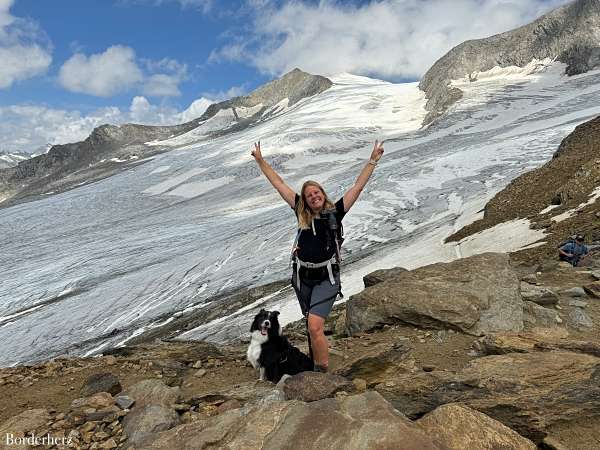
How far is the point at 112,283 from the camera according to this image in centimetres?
2584

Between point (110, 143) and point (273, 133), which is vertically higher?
point (110, 143)

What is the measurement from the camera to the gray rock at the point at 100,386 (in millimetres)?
4891

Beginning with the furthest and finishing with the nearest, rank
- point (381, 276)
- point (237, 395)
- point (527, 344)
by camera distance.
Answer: point (381, 276)
point (527, 344)
point (237, 395)

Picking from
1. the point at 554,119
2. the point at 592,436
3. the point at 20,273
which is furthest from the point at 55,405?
the point at 554,119

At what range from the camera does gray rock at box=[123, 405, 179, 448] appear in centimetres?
374

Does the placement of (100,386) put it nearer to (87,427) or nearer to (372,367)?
(87,427)

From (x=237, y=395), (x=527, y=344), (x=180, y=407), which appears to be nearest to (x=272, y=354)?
(x=237, y=395)

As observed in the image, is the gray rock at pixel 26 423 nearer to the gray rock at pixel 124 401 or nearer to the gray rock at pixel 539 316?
the gray rock at pixel 124 401

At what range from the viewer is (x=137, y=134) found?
459 ft

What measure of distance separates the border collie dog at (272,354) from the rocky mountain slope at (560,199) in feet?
30.4

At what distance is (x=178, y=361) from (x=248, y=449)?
12.4 ft

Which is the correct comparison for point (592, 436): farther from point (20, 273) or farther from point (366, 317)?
point (20, 273)

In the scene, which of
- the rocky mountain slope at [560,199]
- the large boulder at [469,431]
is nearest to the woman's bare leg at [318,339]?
the large boulder at [469,431]

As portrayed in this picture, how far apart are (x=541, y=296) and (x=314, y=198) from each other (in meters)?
4.56
